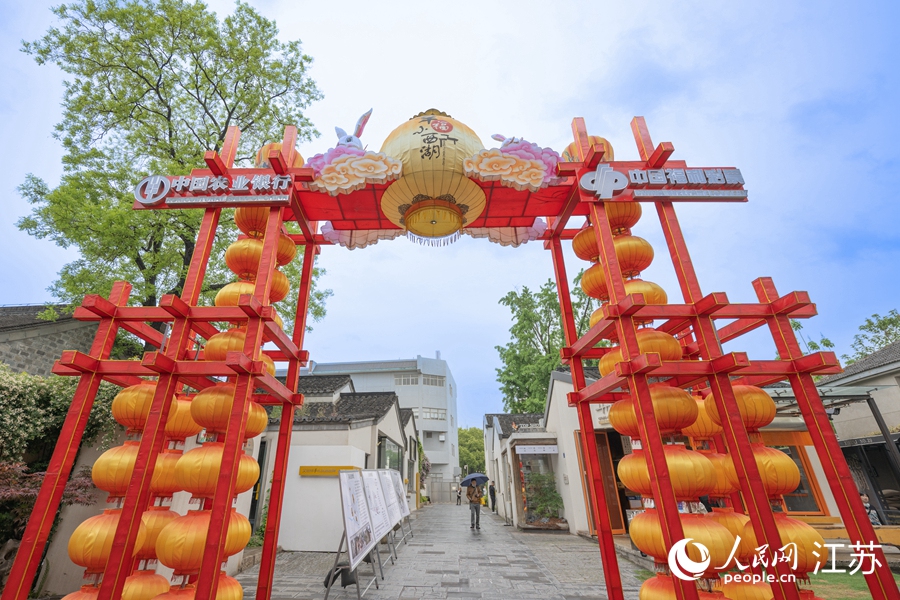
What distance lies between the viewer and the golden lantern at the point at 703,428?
4.19 m

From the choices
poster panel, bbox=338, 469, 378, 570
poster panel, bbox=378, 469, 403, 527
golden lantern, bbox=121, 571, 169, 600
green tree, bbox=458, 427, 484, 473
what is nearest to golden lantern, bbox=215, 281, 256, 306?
golden lantern, bbox=121, 571, 169, 600

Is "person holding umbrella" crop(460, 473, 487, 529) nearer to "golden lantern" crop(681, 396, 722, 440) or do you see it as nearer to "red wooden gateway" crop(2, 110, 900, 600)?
"red wooden gateway" crop(2, 110, 900, 600)

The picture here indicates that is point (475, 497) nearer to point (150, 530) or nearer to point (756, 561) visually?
point (756, 561)

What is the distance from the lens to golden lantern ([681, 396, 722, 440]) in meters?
4.19

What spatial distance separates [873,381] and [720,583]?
13.8 meters

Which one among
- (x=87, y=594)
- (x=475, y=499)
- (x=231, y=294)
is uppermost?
(x=231, y=294)

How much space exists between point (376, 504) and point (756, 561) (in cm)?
633

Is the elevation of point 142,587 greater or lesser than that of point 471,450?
lesser

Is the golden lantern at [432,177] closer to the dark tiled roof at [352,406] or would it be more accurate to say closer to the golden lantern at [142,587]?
the golden lantern at [142,587]

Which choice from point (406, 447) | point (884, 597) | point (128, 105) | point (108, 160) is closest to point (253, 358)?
point (884, 597)

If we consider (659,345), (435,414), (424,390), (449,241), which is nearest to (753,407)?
(659,345)

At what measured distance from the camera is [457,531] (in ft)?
43.7

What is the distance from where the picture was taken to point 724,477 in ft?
12.7

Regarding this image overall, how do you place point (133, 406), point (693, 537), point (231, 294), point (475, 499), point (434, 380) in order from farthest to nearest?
point (434, 380) → point (475, 499) → point (231, 294) → point (133, 406) → point (693, 537)
